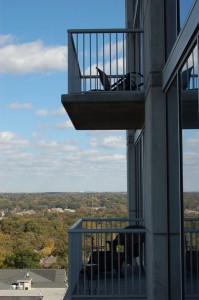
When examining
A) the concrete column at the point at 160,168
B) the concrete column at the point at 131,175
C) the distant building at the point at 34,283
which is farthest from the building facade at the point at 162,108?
the distant building at the point at 34,283

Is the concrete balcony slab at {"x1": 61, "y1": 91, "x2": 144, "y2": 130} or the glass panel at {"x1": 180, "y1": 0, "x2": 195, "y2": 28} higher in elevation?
the glass panel at {"x1": 180, "y1": 0, "x2": 195, "y2": 28}

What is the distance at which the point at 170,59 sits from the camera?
19.0 feet

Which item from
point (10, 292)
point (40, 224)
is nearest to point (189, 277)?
point (10, 292)

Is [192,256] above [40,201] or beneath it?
above

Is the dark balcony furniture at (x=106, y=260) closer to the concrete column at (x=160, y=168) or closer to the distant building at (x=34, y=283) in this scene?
the concrete column at (x=160, y=168)

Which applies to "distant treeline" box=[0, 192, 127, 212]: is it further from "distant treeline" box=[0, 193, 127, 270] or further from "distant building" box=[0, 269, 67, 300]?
"distant building" box=[0, 269, 67, 300]

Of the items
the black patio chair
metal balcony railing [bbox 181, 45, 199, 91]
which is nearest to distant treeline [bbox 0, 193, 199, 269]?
the black patio chair

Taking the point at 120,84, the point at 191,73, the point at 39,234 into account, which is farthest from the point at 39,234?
the point at 191,73

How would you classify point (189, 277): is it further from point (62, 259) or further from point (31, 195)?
point (31, 195)

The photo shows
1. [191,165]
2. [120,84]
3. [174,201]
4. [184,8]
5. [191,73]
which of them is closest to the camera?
[191,73]

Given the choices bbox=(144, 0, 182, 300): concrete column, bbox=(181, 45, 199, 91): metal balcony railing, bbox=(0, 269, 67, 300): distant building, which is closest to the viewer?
bbox=(181, 45, 199, 91): metal balcony railing

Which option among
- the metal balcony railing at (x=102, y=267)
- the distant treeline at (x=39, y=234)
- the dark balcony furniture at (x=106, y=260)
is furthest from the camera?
the distant treeline at (x=39, y=234)

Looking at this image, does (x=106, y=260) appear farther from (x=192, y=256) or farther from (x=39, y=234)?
(x=39, y=234)

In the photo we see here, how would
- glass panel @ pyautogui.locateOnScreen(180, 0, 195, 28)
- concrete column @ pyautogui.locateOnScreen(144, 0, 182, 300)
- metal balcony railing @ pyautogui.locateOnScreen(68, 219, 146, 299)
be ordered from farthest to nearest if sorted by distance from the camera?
metal balcony railing @ pyautogui.locateOnScreen(68, 219, 146, 299)
concrete column @ pyautogui.locateOnScreen(144, 0, 182, 300)
glass panel @ pyautogui.locateOnScreen(180, 0, 195, 28)
